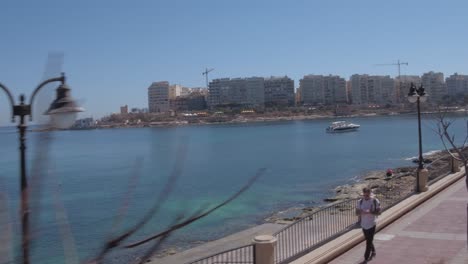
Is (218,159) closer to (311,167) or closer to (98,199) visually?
(311,167)

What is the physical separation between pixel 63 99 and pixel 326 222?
37.2ft

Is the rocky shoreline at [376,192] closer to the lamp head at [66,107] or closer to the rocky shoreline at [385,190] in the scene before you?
the rocky shoreline at [385,190]

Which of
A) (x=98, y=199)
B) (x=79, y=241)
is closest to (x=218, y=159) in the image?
(x=98, y=199)

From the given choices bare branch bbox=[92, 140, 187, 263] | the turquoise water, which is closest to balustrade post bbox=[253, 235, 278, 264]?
the turquoise water

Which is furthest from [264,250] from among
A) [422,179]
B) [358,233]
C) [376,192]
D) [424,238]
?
[376,192]

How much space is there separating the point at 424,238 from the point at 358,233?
1.65 metres

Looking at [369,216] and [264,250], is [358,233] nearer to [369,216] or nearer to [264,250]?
[369,216]

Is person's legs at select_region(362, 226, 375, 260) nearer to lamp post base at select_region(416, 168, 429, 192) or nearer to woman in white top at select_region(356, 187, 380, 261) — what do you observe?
woman in white top at select_region(356, 187, 380, 261)

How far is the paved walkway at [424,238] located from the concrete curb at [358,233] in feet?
0.45

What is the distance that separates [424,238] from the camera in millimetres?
12742

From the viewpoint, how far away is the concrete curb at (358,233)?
11.1 meters

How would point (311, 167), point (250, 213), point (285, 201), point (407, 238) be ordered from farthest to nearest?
1. point (311, 167)
2. point (285, 201)
3. point (250, 213)
4. point (407, 238)

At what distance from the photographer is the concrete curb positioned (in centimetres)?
1111

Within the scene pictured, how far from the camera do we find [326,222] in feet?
48.0
